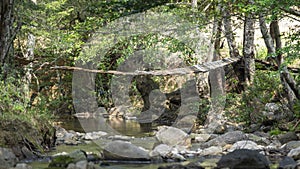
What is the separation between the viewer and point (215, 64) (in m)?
7.24

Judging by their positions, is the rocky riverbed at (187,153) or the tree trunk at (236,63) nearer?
the rocky riverbed at (187,153)

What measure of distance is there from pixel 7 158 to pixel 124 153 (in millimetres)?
1114

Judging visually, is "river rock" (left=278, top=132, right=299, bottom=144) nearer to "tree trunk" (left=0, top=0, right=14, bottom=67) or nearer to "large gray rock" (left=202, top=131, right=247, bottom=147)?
"large gray rock" (left=202, top=131, right=247, bottom=147)

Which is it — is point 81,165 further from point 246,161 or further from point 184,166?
point 246,161

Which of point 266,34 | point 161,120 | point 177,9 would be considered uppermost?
point 177,9

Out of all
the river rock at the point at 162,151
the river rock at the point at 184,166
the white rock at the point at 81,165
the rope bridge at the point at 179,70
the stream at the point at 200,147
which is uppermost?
the rope bridge at the point at 179,70

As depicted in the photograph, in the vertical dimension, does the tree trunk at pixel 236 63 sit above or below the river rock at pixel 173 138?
above

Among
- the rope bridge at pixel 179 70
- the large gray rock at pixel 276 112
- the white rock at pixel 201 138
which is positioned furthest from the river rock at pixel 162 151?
the large gray rock at pixel 276 112

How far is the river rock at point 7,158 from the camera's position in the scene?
394cm

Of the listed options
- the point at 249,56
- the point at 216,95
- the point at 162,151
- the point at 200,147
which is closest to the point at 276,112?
the point at 249,56

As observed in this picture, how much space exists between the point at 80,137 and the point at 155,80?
175 inches

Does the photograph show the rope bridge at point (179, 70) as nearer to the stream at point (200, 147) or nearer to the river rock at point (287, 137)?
A: the stream at point (200, 147)

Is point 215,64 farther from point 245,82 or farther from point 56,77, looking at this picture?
point 56,77

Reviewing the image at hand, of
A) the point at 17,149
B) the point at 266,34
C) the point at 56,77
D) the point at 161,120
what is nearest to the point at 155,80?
the point at 161,120
